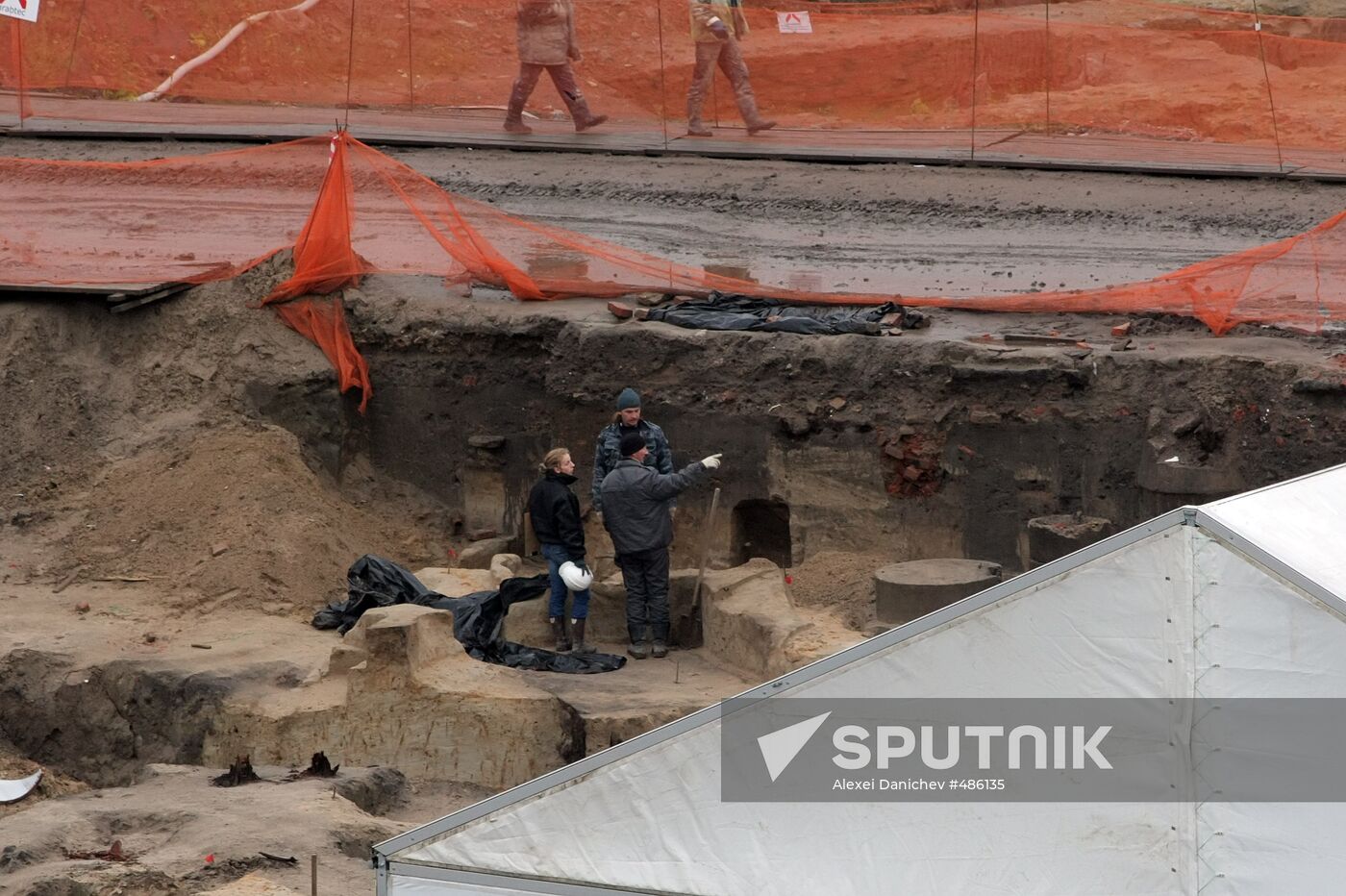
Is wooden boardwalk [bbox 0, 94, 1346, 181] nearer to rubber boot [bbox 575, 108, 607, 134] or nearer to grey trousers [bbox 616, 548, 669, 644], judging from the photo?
rubber boot [bbox 575, 108, 607, 134]

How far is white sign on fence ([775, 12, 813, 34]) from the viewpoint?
17.7 metres

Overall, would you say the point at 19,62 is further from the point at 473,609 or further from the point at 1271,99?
the point at 1271,99

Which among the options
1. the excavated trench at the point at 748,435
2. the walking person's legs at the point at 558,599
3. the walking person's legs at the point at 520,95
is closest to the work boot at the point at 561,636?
the walking person's legs at the point at 558,599

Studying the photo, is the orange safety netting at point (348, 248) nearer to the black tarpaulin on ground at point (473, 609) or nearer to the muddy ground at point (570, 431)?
the muddy ground at point (570, 431)

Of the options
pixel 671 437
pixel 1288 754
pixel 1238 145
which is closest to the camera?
pixel 1288 754

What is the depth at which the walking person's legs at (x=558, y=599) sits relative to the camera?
40.9 ft

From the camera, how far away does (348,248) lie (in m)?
14.9

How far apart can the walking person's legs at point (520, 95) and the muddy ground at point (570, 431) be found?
1.64 meters

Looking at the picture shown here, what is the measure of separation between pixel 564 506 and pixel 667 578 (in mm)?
917

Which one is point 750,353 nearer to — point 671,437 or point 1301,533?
point 671,437

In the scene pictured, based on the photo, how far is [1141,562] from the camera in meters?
6.38

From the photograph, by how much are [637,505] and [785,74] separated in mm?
6724

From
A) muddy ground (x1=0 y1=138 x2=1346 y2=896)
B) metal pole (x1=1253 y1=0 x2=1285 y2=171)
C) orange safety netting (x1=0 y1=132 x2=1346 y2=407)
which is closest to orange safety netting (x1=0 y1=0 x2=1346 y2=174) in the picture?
metal pole (x1=1253 y1=0 x2=1285 y2=171)

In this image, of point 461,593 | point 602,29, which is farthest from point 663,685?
point 602,29
